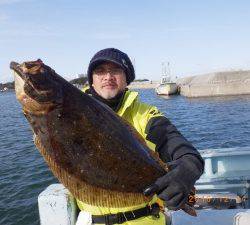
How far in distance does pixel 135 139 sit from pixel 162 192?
1.51 feet

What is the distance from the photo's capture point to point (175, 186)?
10.2 feet

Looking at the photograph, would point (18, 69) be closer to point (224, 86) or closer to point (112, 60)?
point (112, 60)

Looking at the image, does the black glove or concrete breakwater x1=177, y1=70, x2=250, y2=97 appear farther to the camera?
concrete breakwater x1=177, y1=70, x2=250, y2=97

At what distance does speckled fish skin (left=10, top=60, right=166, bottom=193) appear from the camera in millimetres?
2885

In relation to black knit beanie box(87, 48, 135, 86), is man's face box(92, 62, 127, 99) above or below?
below

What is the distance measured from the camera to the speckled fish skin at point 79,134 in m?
2.88

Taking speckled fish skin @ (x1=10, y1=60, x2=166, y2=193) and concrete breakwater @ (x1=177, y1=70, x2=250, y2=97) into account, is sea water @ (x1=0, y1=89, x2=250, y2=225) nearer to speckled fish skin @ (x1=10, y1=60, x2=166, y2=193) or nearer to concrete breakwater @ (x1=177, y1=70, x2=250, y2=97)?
speckled fish skin @ (x1=10, y1=60, x2=166, y2=193)

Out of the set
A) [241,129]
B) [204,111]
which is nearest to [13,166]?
[241,129]

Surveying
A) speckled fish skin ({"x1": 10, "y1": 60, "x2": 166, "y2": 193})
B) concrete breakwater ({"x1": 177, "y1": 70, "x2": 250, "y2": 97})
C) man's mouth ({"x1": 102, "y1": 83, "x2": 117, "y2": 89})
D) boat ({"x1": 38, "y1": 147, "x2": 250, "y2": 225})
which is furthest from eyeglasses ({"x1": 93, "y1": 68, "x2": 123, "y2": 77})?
concrete breakwater ({"x1": 177, "y1": 70, "x2": 250, "y2": 97})

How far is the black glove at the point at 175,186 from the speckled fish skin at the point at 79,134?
102mm

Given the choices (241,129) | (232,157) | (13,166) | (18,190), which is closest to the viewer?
(232,157)

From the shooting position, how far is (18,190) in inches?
543

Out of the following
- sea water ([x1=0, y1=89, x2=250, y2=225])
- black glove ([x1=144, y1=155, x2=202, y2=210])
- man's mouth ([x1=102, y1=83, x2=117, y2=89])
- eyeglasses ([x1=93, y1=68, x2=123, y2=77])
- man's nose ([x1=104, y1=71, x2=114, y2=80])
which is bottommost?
sea water ([x1=0, y1=89, x2=250, y2=225])

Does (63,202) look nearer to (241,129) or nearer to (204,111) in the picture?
(241,129)
